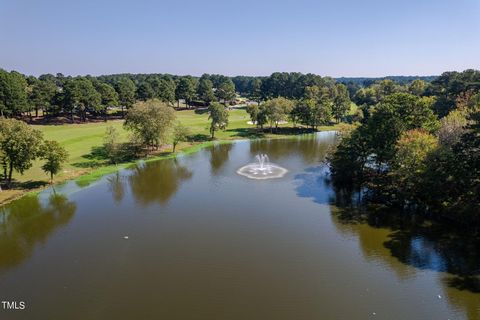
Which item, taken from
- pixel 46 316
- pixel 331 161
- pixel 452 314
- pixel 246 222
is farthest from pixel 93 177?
pixel 452 314

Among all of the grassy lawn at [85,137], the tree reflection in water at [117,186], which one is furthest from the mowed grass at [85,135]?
the tree reflection in water at [117,186]

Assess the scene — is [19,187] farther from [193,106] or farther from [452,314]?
[193,106]

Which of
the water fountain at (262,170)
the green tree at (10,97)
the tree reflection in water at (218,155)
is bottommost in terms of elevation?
the water fountain at (262,170)

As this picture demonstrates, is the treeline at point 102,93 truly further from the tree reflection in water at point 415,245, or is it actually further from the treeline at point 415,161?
the tree reflection in water at point 415,245

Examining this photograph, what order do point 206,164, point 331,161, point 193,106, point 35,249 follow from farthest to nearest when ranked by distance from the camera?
point 193,106
point 206,164
point 331,161
point 35,249

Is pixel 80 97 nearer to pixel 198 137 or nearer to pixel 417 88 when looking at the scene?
pixel 198 137

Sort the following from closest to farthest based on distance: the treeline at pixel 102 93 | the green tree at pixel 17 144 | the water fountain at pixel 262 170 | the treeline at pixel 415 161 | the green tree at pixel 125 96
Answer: the treeline at pixel 415 161 → the green tree at pixel 17 144 → the water fountain at pixel 262 170 → the treeline at pixel 102 93 → the green tree at pixel 125 96

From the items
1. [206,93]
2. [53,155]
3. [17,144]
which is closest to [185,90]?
[206,93]
